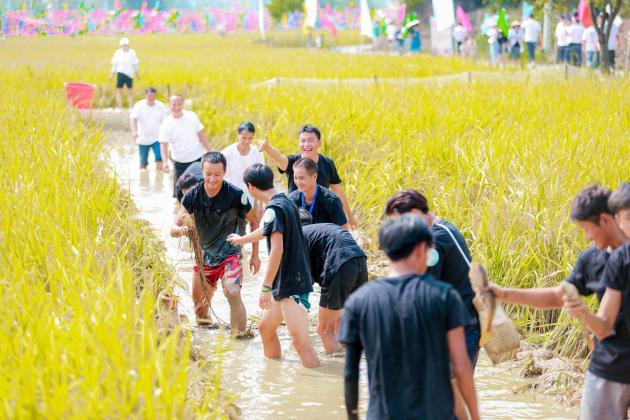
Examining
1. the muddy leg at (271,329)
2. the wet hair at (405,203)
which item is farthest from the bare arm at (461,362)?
the muddy leg at (271,329)

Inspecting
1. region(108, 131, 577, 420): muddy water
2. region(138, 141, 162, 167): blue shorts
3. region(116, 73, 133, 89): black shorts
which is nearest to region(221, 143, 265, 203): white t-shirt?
region(108, 131, 577, 420): muddy water

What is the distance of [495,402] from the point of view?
5.44 metres

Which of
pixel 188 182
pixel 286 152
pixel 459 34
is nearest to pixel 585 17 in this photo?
pixel 459 34

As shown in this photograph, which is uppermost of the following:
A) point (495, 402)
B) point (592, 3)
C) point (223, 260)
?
point (592, 3)

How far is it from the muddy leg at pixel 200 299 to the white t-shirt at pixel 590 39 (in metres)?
15.6

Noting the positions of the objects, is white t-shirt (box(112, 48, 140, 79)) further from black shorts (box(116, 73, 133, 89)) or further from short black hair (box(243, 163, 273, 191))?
short black hair (box(243, 163, 273, 191))

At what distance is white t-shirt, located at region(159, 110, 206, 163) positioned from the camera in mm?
10367

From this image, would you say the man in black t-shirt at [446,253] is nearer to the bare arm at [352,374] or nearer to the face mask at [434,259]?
the face mask at [434,259]

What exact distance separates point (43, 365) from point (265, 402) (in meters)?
1.98

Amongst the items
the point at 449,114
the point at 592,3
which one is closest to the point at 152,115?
the point at 449,114

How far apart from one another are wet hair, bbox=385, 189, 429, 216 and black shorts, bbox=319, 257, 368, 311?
1740 mm

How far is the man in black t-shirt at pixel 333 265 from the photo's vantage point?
590 cm

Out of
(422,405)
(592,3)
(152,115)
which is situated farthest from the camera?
(592,3)

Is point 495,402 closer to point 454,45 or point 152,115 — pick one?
point 152,115
